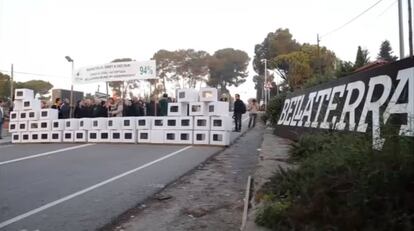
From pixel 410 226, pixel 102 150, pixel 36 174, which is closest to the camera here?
pixel 410 226

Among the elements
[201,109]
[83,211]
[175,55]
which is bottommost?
[83,211]

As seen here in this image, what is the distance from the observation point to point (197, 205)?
7879 mm

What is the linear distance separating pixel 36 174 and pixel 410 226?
28.9ft

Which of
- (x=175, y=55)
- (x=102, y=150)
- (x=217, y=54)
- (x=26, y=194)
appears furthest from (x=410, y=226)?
(x=217, y=54)

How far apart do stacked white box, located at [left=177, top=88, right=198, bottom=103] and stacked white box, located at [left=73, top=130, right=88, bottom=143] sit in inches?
168

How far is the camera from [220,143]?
18188 millimetres

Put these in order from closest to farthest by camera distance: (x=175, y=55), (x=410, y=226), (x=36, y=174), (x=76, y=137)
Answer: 1. (x=410, y=226)
2. (x=36, y=174)
3. (x=76, y=137)
4. (x=175, y=55)

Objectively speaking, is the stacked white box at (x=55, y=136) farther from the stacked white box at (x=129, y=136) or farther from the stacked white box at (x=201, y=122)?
the stacked white box at (x=201, y=122)

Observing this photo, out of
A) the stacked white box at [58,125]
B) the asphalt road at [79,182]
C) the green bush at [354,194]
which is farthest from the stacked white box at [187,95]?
the green bush at [354,194]

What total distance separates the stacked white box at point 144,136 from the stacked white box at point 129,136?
0.65ft

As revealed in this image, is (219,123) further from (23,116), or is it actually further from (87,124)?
(23,116)

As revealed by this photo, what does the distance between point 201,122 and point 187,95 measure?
3.87 feet

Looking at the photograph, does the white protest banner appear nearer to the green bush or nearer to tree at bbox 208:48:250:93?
the green bush

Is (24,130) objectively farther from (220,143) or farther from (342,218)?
(342,218)
